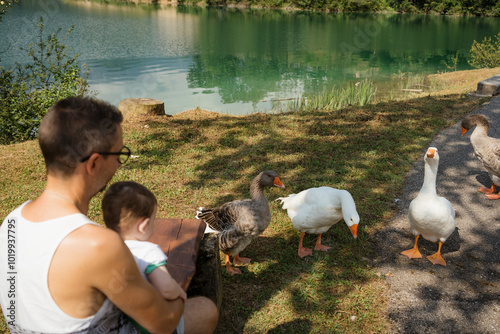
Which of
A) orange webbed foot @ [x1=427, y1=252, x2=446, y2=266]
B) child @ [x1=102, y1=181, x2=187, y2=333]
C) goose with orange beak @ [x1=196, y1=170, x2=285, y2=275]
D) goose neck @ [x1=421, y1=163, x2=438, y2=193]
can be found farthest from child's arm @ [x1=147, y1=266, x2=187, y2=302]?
orange webbed foot @ [x1=427, y1=252, x2=446, y2=266]

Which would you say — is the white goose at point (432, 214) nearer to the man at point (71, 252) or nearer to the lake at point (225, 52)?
the man at point (71, 252)

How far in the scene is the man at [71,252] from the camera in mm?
1396

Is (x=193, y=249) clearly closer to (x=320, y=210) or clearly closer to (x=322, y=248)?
(x=320, y=210)

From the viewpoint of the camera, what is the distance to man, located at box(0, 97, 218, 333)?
140cm

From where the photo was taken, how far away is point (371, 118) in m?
8.83

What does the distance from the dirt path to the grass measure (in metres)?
0.17

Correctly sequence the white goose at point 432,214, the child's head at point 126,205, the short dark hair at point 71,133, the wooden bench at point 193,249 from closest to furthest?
the short dark hair at point 71,133, the child's head at point 126,205, the wooden bench at point 193,249, the white goose at point 432,214

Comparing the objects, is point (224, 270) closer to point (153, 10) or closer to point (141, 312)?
point (141, 312)

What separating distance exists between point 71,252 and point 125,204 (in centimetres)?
53

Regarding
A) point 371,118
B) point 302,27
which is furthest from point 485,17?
point 371,118

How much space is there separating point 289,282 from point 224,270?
0.76 metres

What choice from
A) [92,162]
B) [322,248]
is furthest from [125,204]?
[322,248]

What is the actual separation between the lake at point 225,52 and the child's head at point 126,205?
11.1 meters

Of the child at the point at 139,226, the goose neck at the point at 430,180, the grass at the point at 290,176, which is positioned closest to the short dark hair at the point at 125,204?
the child at the point at 139,226
